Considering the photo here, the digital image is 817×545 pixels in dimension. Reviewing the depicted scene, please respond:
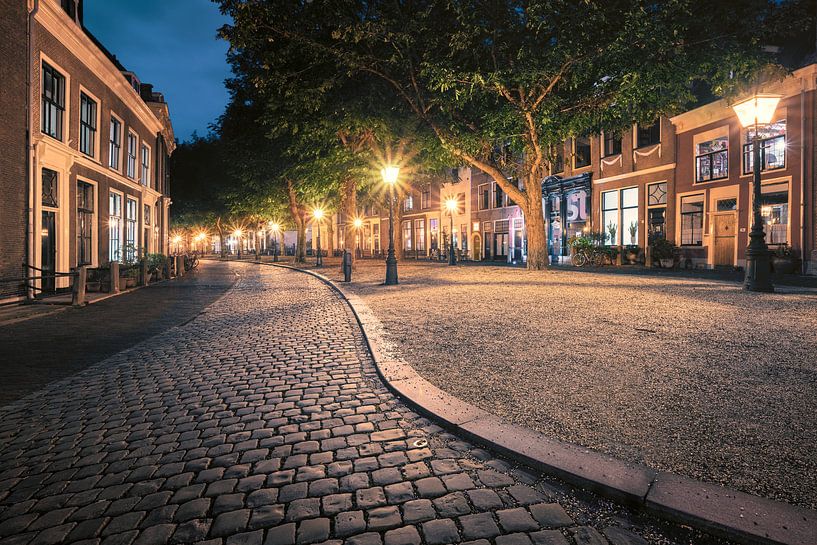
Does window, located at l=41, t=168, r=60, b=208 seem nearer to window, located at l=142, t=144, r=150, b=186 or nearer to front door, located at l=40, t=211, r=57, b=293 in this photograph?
front door, located at l=40, t=211, r=57, b=293

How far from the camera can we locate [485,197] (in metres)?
36.7

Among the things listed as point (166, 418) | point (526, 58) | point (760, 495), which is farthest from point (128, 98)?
point (760, 495)

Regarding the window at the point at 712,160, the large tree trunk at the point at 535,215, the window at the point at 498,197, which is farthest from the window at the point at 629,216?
the window at the point at 498,197

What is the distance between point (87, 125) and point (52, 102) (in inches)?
102

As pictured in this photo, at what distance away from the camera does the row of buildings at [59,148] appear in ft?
34.1

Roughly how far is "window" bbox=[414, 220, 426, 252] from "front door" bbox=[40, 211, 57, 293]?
3398cm

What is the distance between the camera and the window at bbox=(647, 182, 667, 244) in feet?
72.6

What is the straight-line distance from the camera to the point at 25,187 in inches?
432

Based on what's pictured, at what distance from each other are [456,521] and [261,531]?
913 mm

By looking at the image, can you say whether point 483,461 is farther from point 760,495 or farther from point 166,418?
point 166,418

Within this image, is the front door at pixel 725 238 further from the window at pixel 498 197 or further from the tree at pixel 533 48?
the window at pixel 498 197

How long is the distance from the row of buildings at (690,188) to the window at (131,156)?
19241mm

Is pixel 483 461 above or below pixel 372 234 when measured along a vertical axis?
below

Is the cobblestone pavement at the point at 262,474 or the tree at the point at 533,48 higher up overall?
the tree at the point at 533,48
